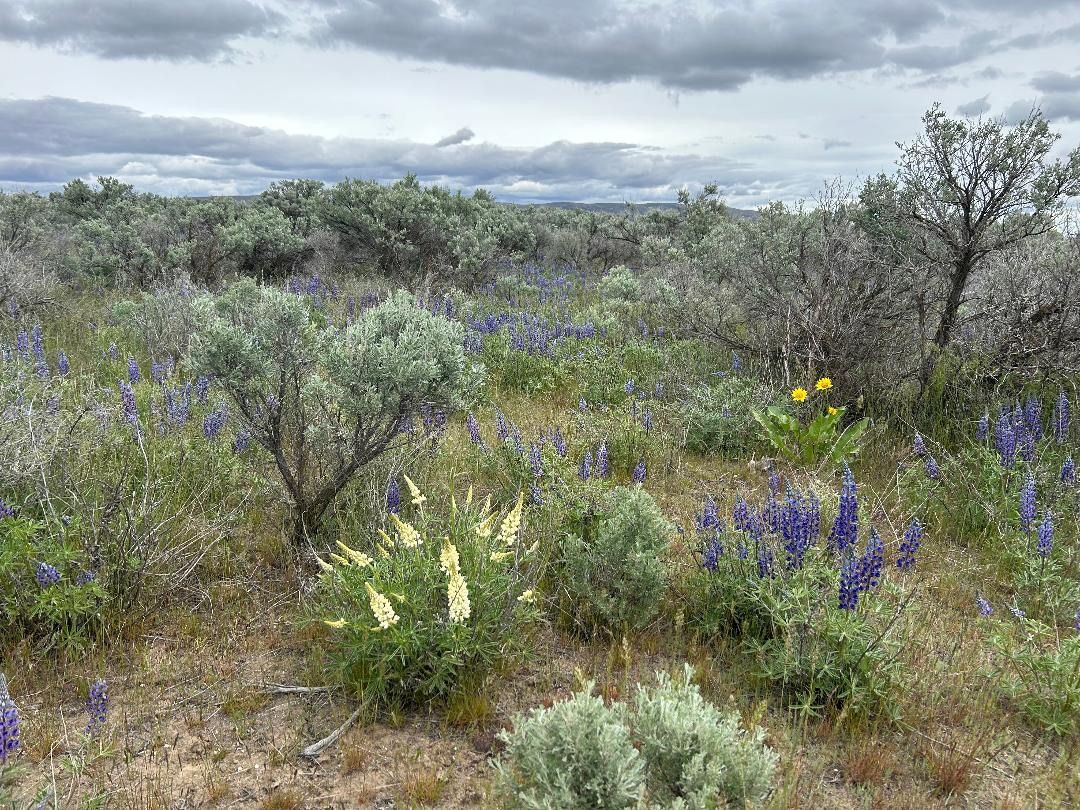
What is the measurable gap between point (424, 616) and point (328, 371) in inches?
67.2

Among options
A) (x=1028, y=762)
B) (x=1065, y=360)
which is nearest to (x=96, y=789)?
(x=1028, y=762)

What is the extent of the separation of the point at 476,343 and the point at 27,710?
580cm

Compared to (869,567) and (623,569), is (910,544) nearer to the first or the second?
(869,567)

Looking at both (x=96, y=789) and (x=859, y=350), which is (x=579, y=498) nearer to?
(x=96, y=789)

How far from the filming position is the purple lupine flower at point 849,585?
283 cm

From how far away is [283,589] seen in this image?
3744mm

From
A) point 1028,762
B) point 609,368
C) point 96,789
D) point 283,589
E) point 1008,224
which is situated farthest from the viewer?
point 609,368

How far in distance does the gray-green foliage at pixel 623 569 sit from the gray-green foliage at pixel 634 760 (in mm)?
1210

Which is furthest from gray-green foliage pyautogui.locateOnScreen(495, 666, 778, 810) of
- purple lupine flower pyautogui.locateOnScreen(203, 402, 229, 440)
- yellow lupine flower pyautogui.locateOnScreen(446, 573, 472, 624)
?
purple lupine flower pyautogui.locateOnScreen(203, 402, 229, 440)

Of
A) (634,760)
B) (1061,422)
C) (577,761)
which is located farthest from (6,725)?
(1061,422)

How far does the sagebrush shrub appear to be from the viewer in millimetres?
2832

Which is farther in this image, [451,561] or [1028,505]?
[1028,505]

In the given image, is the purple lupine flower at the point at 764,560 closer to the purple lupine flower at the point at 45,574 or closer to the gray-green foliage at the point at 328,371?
the gray-green foliage at the point at 328,371

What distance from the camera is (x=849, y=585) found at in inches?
112
